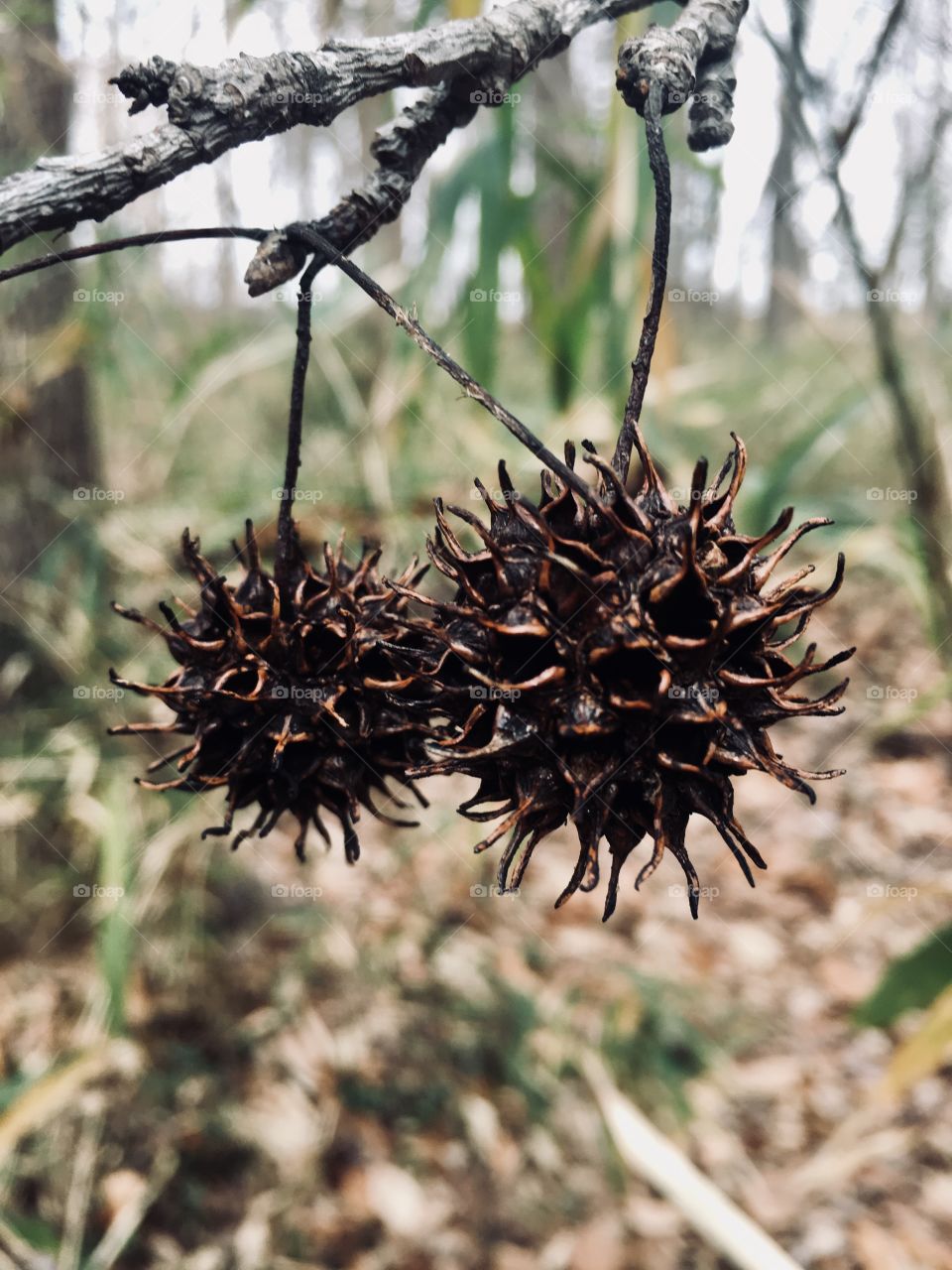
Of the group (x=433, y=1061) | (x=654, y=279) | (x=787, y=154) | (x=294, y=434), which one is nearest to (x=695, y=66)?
(x=654, y=279)

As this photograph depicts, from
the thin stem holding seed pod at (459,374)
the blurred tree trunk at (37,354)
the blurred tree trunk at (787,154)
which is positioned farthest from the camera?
the blurred tree trunk at (37,354)

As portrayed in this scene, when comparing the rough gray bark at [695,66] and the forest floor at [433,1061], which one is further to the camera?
the forest floor at [433,1061]

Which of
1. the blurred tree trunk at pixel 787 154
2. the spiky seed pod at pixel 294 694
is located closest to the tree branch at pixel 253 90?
the spiky seed pod at pixel 294 694

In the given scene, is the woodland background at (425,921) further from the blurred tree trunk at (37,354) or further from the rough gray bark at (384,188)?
the rough gray bark at (384,188)

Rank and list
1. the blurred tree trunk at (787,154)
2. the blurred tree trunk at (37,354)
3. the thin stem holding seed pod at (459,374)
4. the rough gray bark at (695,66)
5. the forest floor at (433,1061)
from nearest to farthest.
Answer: the thin stem holding seed pod at (459,374) → the rough gray bark at (695,66) → the blurred tree trunk at (787,154) → the forest floor at (433,1061) → the blurred tree trunk at (37,354)

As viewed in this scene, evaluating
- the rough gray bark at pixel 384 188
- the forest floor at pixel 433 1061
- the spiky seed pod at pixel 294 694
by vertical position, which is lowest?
the forest floor at pixel 433 1061

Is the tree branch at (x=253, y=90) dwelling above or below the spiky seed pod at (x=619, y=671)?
above
